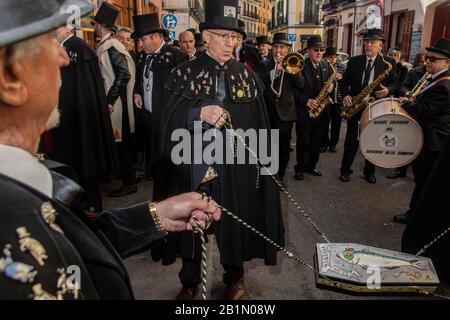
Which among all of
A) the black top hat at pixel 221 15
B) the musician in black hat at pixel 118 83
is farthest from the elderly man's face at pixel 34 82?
the musician in black hat at pixel 118 83

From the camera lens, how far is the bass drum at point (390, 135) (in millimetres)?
4867

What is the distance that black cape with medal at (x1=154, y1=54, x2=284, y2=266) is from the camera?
291cm

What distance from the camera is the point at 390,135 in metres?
5.08

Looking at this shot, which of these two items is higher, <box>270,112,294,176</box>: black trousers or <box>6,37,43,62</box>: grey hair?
<box>6,37,43,62</box>: grey hair

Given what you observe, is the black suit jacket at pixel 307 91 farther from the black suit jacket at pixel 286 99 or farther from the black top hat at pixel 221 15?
the black top hat at pixel 221 15

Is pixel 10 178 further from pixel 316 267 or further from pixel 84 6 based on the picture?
pixel 316 267

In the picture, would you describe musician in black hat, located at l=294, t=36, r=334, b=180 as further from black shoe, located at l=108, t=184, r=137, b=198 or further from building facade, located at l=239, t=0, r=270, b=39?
building facade, located at l=239, t=0, r=270, b=39

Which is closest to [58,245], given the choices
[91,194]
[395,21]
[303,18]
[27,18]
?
[27,18]

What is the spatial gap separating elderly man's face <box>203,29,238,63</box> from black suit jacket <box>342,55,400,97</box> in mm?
3997

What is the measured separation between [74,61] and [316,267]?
3.53 meters

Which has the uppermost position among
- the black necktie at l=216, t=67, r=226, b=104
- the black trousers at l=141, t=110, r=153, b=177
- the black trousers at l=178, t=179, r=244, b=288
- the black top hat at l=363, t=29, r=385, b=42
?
the black top hat at l=363, t=29, r=385, b=42

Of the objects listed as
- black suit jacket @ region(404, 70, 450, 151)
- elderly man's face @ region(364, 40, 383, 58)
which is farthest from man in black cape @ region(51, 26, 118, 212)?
elderly man's face @ region(364, 40, 383, 58)

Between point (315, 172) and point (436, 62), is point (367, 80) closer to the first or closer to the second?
point (436, 62)

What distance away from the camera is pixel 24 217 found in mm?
770
